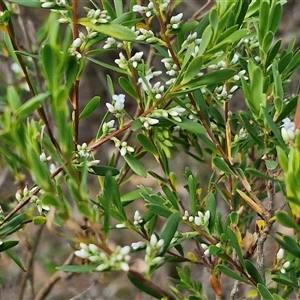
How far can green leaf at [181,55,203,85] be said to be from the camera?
1.74 ft

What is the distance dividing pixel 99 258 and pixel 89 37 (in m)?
0.28

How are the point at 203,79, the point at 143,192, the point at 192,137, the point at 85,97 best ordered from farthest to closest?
the point at 85,97, the point at 192,137, the point at 143,192, the point at 203,79

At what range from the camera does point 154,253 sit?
0.49 meters

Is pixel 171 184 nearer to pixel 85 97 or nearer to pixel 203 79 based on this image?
pixel 203 79

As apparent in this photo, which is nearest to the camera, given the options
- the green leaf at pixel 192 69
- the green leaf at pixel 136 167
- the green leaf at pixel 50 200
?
the green leaf at pixel 50 200

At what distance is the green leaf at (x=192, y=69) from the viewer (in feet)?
1.74

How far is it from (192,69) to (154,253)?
7.8 inches

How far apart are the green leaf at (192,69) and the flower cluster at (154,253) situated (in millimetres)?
178

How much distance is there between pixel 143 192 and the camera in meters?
0.67

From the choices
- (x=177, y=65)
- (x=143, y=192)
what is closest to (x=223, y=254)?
(x=143, y=192)

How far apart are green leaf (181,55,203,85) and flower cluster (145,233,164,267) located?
18 centimetres

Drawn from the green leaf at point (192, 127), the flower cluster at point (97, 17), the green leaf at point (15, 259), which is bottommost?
the green leaf at point (15, 259)

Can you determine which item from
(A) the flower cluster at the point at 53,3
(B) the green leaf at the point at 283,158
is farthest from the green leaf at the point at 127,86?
(B) the green leaf at the point at 283,158

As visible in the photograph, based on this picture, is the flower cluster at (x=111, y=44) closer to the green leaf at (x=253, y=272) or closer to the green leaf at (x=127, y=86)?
the green leaf at (x=127, y=86)
